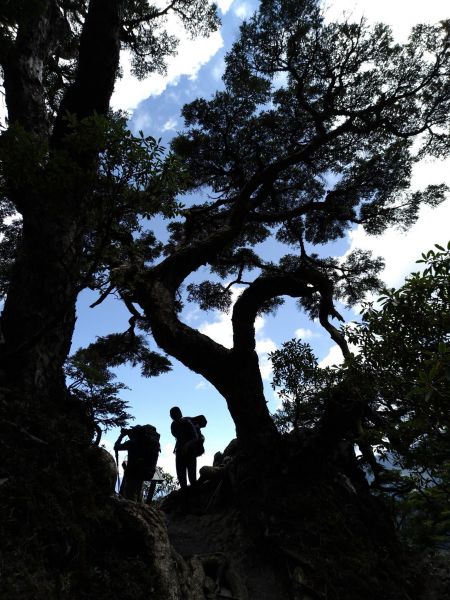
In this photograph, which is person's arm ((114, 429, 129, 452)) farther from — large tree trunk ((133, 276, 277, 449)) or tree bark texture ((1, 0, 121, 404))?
tree bark texture ((1, 0, 121, 404))

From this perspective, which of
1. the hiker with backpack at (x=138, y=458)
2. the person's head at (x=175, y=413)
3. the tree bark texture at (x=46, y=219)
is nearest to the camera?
the tree bark texture at (x=46, y=219)

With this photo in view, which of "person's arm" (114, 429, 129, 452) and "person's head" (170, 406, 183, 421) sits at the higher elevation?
"person's head" (170, 406, 183, 421)

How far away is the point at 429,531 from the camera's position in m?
6.61

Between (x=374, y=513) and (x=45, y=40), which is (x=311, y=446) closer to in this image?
(x=374, y=513)

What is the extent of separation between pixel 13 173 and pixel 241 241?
358 inches

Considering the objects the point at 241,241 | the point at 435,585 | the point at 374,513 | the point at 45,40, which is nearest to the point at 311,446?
the point at 374,513

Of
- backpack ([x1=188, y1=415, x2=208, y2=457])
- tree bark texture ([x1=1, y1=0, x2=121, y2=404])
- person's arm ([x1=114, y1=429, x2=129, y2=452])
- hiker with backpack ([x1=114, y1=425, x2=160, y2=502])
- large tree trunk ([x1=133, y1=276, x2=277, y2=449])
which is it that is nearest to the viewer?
tree bark texture ([x1=1, y1=0, x2=121, y2=404])

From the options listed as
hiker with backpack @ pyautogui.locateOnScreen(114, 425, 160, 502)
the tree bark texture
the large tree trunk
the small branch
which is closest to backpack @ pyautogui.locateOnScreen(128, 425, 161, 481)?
hiker with backpack @ pyautogui.locateOnScreen(114, 425, 160, 502)

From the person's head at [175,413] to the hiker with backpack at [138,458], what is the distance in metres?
0.92

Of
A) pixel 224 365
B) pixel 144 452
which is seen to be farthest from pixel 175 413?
pixel 224 365

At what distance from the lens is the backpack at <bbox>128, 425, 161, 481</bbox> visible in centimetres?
695

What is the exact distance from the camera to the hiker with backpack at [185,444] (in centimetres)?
779

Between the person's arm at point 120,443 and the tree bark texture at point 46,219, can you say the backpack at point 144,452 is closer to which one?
the person's arm at point 120,443

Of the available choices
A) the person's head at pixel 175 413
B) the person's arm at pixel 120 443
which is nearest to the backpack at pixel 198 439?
the person's head at pixel 175 413
